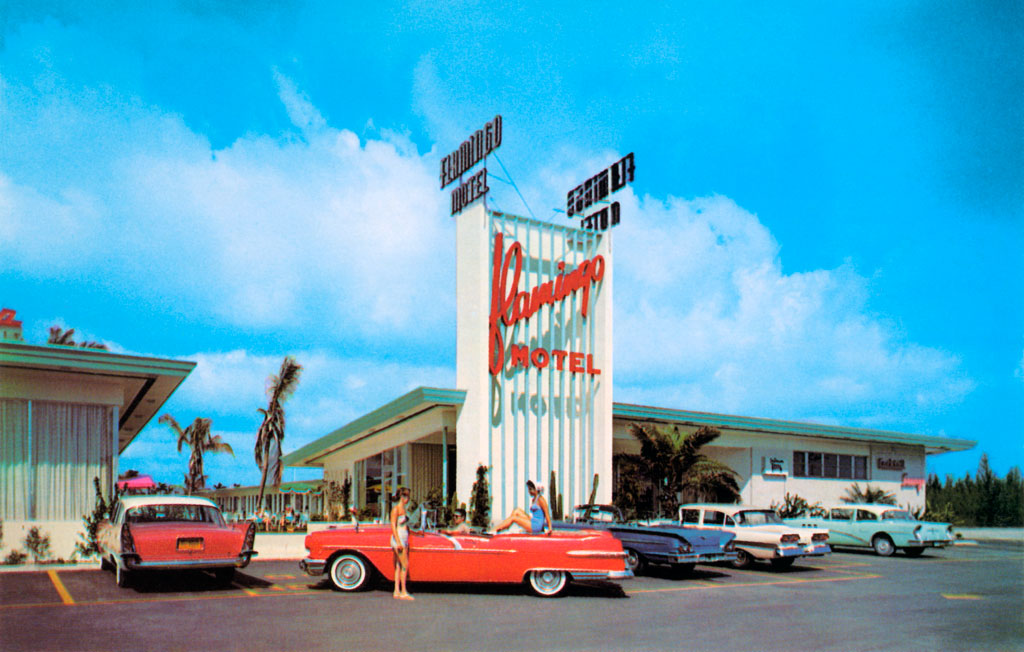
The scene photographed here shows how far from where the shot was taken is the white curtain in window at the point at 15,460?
1670 centimetres

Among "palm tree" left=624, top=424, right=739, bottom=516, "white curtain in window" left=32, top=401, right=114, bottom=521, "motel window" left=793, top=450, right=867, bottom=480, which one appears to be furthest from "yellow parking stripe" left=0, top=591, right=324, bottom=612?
"motel window" left=793, top=450, right=867, bottom=480

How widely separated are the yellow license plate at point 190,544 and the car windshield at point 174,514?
1133 millimetres

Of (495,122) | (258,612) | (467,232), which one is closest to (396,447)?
(467,232)

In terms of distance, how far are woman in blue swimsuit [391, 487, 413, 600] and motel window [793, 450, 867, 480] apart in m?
24.6

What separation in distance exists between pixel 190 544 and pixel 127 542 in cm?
85

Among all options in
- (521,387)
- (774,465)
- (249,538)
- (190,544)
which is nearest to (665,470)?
(521,387)

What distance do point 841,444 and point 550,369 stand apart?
53.1 feet

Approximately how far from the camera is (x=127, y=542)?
12.1 metres

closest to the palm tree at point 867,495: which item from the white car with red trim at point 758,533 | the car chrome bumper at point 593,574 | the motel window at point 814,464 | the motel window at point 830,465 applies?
the motel window at point 830,465

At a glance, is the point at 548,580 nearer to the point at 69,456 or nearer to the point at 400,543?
the point at 400,543

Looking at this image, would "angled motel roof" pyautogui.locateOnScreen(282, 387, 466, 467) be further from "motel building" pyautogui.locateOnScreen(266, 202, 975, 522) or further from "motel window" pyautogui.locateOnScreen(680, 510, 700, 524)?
"motel window" pyautogui.locateOnScreen(680, 510, 700, 524)

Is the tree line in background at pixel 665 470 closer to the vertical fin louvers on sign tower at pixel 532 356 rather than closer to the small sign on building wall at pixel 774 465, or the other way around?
the vertical fin louvers on sign tower at pixel 532 356

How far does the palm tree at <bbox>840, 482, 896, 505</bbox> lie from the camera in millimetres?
32625

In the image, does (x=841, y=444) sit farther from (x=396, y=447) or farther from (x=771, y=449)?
(x=396, y=447)
